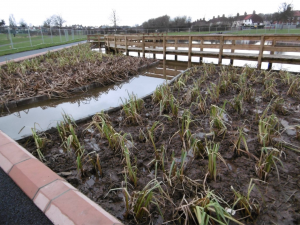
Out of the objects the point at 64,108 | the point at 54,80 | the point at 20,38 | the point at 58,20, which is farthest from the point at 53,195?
the point at 58,20

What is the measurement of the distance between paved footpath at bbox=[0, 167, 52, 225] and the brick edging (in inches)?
1.3

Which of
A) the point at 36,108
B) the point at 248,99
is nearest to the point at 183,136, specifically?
the point at 248,99

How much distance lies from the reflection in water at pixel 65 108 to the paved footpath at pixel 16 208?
1284mm

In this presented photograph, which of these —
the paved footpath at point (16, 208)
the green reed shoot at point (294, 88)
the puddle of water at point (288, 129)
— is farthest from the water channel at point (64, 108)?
the green reed shoot at point (294, 88)

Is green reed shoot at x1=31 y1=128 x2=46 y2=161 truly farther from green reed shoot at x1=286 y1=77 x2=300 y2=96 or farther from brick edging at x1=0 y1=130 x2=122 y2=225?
green reed shoot at x1=286 y1=77 x2=300 y2=96

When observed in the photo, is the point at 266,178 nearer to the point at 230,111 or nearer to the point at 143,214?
the point at 143,214

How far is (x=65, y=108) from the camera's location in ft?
15.2

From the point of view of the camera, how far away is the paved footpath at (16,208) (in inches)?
60.1

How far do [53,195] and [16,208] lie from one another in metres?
0.30

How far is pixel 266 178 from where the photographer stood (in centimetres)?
202

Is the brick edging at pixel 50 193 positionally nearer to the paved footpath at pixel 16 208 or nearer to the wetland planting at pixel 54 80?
the paved footpath at pixel 16 208

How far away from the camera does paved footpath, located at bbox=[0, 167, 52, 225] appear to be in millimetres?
1525

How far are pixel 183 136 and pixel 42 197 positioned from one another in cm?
169

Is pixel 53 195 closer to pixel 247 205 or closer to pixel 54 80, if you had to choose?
pixel 247 205
